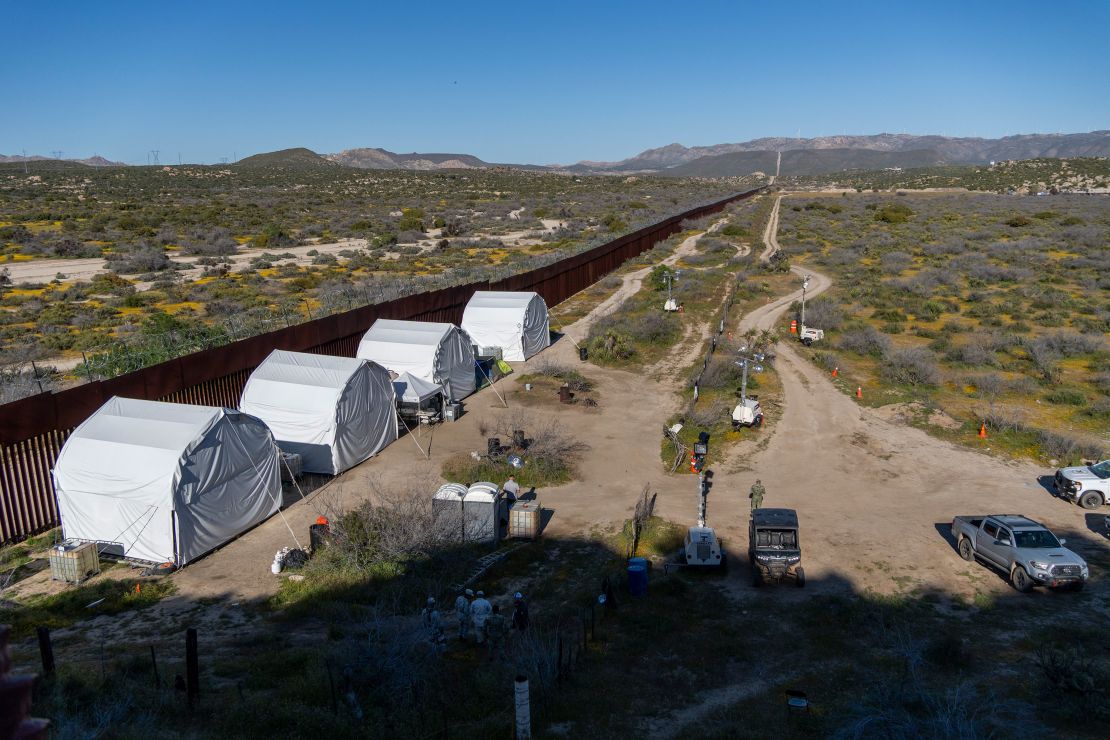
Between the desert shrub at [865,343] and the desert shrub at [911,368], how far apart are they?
6.21ft

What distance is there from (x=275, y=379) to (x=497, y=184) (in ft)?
427

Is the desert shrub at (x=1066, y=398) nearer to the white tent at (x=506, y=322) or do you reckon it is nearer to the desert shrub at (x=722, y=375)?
the desert shrub at (x=722, y=375)

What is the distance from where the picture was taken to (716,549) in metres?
15.8

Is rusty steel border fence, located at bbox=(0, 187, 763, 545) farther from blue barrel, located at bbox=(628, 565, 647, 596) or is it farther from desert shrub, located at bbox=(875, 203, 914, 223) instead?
desert shrub, located at bbox=(875, 203, 914, 223)

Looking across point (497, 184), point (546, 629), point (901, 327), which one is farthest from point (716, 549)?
point (497, 184)

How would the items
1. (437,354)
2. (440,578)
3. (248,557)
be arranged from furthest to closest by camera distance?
(437,354), (248,557), (440,578)

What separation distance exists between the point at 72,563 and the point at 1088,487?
22810 mm

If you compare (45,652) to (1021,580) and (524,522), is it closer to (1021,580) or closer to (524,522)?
(524,522)

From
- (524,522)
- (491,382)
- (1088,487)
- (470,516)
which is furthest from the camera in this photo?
(491,382)

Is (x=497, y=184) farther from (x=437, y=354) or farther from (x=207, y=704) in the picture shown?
(x=207, y=704)

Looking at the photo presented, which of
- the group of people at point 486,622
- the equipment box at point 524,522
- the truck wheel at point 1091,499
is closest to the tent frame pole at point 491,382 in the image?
the equipment box at point 524,522

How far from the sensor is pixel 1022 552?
590 inches

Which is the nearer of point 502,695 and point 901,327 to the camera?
point 502,695

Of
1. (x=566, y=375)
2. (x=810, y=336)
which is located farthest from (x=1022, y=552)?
(x=810, y=336)
